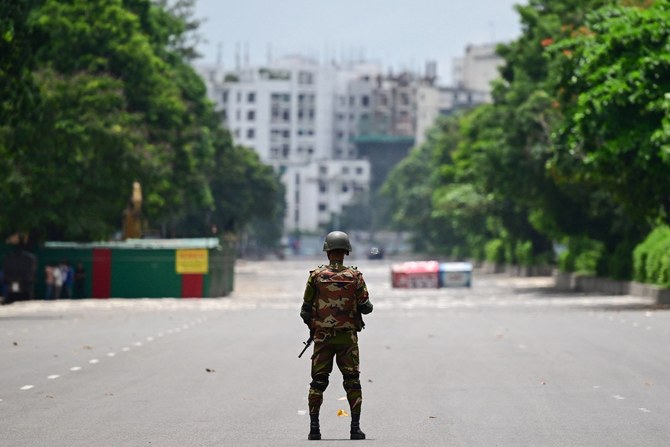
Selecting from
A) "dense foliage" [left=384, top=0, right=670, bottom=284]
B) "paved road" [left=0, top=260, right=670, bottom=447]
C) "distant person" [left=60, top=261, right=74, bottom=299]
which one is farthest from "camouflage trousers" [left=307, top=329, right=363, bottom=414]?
"distant person" [left=60, top=261, right=74, bottom=299]

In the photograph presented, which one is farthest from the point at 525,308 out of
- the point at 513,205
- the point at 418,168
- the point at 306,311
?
the point at 418,168

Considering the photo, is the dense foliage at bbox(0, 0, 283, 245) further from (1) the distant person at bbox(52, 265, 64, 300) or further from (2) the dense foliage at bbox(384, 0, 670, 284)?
(2) the dense foliage at bbox(384, 0, 670, 284)

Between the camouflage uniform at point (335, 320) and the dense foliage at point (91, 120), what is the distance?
2210 centimetres

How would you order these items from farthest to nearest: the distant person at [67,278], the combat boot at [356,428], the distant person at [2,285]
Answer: the distant person at [67,278] < the distant person at [2,285] < the combat boot at [356,428]

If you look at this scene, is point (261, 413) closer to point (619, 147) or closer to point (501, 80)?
point (619, 147)

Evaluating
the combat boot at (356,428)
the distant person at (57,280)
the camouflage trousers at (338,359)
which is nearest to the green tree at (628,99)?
the distant person at (57,280)

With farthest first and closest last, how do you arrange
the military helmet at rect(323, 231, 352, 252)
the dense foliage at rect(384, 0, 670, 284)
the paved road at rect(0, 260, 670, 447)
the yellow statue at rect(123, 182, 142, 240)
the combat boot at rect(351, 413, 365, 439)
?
the yellow statue at rect(123, 182, 142, 240)
the dense foliage at rect(384, 0, 670, 284)
the paved road at rect(0, 260, 670, 447)
the combat boot at rect(351, 413, 365, 439)
the military helmet at rect(323, 231, 352, 252)

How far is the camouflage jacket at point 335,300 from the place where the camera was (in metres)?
12.6

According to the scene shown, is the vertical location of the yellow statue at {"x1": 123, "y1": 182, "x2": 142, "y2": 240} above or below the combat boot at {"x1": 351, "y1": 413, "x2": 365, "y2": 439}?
above

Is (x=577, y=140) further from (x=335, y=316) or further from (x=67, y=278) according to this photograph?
(x=335, y=316)

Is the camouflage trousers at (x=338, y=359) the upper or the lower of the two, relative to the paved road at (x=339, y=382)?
upper

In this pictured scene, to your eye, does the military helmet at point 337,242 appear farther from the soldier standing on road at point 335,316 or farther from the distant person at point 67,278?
the distant person at point 67,278

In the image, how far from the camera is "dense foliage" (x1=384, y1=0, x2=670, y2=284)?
3956 cm

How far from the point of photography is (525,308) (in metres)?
44.8
